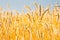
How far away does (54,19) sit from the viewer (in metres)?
2.43

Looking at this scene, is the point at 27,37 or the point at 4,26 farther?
the point at 4,26

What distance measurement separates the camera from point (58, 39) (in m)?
2.01

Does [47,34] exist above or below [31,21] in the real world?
below

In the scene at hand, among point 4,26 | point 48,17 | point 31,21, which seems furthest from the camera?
point 48,17

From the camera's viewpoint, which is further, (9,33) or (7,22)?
(7,22)

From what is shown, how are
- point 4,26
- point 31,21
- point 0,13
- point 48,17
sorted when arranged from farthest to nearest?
1. point 0,13
2. point 48,17
3. point 4,26
4. point 31,21

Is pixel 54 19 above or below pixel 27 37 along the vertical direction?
above

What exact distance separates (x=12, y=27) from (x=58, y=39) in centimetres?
75

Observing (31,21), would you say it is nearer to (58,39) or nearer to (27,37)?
(27,37)

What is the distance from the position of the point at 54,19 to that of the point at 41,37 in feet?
2.13

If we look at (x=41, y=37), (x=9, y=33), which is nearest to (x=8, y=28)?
(x=9, y=33)

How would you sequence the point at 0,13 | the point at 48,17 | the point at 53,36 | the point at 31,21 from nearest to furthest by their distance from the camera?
the point at 53,36 < the point at 31,21 < the point at 48,17 < the point at 0,13

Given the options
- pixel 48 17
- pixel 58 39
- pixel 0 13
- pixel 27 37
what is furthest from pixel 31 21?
pixel 0 13

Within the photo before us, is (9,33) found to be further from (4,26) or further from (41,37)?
(41,37)
